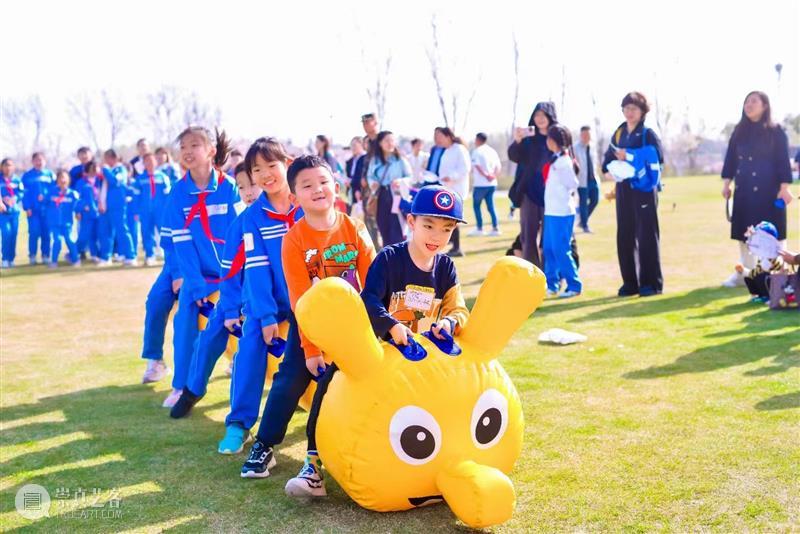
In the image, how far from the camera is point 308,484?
14.2ft

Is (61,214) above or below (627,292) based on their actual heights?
above

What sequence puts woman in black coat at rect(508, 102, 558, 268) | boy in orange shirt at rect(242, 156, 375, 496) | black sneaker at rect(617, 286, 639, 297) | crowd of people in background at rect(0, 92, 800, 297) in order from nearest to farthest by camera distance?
1. boy in orange shirt at rect(242, 156, 375, 496)
2. crowd of people in background at rect(0, 92, 800, 297)
3. black sneaker at rect(617, 286, 639, 297)
4. woman in black coat at rect(508, 102, 558, 268)

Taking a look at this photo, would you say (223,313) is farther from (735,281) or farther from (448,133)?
(448,133)

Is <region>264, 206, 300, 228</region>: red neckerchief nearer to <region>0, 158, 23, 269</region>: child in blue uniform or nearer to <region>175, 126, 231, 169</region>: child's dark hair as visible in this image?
<region>175, 126, 231, 169</region>: child's dark hair

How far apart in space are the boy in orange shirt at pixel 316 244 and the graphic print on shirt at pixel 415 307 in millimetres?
517

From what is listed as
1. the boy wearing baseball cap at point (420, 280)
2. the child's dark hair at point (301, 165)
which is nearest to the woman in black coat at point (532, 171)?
the child's dark hair at point (301, 165)

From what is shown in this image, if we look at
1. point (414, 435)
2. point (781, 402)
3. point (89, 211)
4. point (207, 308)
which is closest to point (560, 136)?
point (781, 402)

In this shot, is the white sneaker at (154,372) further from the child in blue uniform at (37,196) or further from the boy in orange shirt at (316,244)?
the child in blue uniform at (37,196)

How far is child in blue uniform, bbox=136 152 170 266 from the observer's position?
15.7 meters

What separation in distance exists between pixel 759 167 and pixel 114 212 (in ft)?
40.0

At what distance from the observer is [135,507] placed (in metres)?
4.39

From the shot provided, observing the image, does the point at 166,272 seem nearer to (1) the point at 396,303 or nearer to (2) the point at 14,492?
(2) the point at 14,492

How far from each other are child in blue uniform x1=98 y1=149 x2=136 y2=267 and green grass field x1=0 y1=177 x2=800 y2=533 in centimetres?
701

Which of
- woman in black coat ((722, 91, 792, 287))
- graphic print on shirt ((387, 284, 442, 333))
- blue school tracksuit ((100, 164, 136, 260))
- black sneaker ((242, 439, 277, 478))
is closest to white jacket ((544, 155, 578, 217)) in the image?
woman in black coat ((722, 91, 792, 287))
